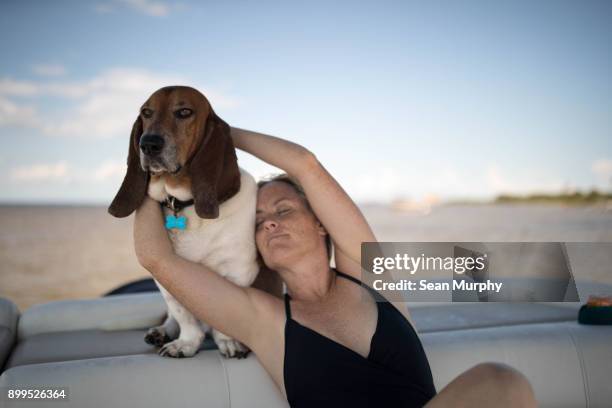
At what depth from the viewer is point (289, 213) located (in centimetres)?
201

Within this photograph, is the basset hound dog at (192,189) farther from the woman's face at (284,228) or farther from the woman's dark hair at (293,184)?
the woman's dark hair at (293,184)

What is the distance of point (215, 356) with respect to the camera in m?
1.86

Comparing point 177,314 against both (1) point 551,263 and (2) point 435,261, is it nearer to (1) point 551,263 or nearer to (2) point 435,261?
(2) point 435,261

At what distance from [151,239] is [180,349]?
14.2 inches

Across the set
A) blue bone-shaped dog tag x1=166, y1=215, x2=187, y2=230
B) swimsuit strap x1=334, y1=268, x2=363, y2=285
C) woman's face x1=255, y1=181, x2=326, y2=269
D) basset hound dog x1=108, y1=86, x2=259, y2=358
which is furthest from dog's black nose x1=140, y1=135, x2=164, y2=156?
swimsuit strap x1=334, y1=268, x2=363, y2=285

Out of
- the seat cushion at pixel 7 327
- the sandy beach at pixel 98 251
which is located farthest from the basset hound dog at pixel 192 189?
the sandy beach at pixel 98 251

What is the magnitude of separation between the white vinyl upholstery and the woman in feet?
0.50

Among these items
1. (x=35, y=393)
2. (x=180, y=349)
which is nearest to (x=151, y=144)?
(x=180, y=349)

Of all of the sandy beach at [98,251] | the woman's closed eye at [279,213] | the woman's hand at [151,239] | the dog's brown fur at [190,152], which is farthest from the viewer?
the sandy beach at [98,251]

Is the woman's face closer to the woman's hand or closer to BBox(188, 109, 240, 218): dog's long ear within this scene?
BBox(188, 109, 240, 218): dog's long ear

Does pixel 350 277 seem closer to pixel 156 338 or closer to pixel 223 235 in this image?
pixel 223 235

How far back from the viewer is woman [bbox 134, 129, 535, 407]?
1626 mm

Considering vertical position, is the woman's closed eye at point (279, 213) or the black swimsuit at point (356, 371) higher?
the woman's closed eye at point (279, 213)

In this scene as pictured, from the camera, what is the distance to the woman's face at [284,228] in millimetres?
1952
